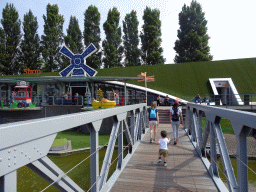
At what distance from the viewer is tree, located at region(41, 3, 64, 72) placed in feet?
136

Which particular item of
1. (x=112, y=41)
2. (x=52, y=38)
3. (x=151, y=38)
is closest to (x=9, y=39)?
(x=52, y=38)

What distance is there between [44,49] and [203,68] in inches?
1203

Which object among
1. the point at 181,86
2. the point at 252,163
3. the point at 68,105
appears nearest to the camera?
the point at 252,163

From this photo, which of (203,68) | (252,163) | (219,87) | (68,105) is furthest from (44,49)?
(252,163)

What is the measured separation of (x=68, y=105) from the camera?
1883 centimetres

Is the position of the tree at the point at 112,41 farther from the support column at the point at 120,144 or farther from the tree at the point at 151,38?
the support column at the point at 120,144

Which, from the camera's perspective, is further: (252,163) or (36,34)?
(36,34)

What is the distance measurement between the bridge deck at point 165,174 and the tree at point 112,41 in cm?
3710

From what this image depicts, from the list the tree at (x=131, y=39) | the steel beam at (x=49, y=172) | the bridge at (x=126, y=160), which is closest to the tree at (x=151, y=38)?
the tree at (x=131, y=39)

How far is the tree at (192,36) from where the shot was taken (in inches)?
1636

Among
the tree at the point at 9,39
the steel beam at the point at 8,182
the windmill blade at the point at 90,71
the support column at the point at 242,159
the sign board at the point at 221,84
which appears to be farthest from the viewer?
the tree at the point at 9,39

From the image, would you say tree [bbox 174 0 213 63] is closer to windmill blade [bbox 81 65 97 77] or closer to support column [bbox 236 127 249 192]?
windmill blade [bbox 81 65 97 77]

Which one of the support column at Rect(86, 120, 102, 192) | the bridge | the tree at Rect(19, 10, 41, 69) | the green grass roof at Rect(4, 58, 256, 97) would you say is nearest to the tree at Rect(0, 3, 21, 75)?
the tree at Rect(19, 10, 41, 69)

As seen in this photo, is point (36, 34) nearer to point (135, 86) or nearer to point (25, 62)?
point (25, 62)
